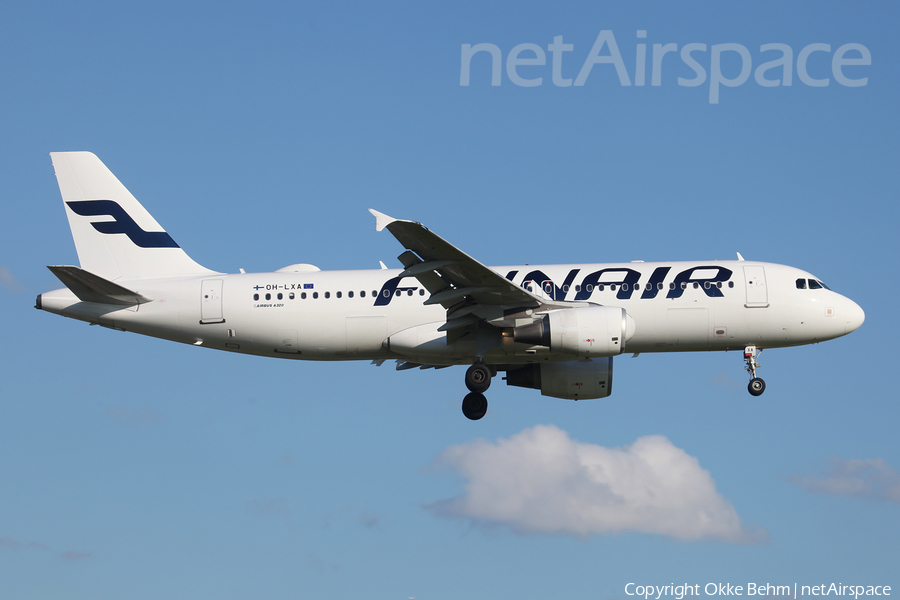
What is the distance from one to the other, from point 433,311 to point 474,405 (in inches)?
149

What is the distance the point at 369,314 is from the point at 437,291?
2846 millimetres

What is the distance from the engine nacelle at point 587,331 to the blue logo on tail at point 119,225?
1494 cm

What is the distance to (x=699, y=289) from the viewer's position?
32.0m

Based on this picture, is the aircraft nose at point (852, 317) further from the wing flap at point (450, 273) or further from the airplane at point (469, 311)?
the wing flap at point (450, 273)

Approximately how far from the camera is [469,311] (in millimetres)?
31016

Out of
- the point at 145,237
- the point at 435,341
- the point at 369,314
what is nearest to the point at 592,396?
the point at 435,341

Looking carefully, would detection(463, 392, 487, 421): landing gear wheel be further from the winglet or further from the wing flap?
the winglet

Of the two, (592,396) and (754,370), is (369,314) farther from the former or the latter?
(754,370)

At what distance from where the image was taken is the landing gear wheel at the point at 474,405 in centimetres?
3325

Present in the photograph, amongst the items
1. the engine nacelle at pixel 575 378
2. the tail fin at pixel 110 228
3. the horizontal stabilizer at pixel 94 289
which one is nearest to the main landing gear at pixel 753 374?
the engine nacelle at pixel 575 378

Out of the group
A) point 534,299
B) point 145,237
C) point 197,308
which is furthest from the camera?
point 145,237

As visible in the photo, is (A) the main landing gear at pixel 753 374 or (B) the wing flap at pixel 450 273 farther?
(A) the main landing gear at pixel 753 374

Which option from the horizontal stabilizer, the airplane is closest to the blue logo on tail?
the airplane

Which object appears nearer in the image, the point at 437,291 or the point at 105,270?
the point at 437,291
